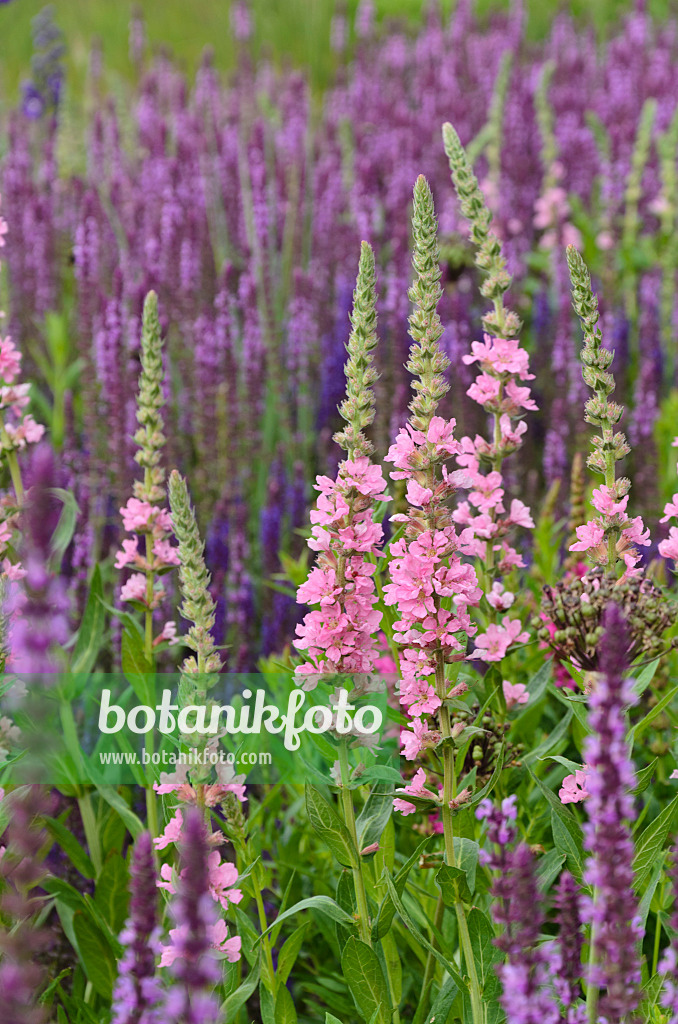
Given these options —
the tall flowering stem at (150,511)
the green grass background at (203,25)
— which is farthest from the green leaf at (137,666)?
the green grass background at (203,25)

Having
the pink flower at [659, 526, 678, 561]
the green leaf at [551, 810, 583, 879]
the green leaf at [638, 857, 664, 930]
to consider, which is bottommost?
the green leaf at [638, 857, 664, 930]

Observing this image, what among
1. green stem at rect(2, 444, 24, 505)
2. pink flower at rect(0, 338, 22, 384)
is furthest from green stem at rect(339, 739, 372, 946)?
pink flower at rect(0, 338, 22, 384)

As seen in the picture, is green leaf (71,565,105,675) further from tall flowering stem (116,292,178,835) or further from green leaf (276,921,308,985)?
green leaf (276,921,308,985)

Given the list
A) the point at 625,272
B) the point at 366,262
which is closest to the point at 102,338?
the point at 366,262

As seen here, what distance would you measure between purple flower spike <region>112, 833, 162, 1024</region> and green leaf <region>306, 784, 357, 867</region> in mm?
420

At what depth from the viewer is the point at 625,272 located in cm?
502

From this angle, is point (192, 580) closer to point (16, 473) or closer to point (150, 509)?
point (150, 509)

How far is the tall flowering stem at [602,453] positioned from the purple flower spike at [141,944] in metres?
0.80

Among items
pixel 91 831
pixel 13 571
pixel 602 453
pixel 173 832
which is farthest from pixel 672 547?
pixel 91 831

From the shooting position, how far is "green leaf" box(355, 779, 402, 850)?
1462 mm

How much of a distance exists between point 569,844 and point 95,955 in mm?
808

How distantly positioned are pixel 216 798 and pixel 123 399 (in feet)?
6.06

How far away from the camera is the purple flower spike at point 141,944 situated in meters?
0.84

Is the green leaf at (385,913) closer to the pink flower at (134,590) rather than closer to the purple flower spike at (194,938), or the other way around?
the purple flower spike at (194,938)
